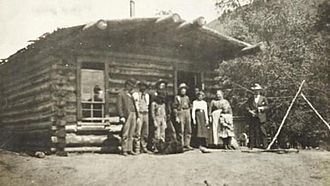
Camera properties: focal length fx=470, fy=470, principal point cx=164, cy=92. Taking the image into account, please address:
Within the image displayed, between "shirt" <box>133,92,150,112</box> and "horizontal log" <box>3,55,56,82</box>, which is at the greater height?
"horizontal log" <box>3,55,56,82</box>

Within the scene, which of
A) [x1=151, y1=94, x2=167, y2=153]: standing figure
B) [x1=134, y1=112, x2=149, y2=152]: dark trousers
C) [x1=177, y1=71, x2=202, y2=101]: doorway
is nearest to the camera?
[x1=134, y1=112, x2=149, y2=152]: dark trousers

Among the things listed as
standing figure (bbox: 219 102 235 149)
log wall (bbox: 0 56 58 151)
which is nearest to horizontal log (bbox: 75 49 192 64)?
log wall (bbox: 0 56 58 151)

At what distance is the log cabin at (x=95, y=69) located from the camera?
648 cm

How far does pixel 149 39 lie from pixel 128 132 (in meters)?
1.67

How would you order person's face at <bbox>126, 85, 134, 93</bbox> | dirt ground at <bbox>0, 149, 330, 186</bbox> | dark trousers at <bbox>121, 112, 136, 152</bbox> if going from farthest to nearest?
1. person's face at <bbox>126, 85, 134, 93</bbox>
2. dark trousers at <bbox>121, 112, 136, 152</bbox>
3. dirt ground at <bbox>0, 149, 330, 186</bbox>

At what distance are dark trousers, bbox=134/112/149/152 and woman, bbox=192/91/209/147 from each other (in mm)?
879

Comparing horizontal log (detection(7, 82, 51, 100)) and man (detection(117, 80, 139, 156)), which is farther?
Result: horizontal log (detection(7, 82, 51, 100))

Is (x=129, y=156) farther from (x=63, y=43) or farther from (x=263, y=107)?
(x=263, y=107)

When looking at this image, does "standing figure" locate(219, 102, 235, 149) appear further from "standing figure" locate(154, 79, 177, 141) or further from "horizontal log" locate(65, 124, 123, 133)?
"horizontal log" locate(65, 124, 123, 133)

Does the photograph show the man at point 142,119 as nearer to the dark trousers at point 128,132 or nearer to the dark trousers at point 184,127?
the dark trousers at point 128,132

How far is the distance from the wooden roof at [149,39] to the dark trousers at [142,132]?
1.19 metres

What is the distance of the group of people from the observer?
6.37 m

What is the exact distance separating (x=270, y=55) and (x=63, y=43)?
6117 mm

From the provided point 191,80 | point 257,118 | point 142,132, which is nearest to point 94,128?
point 142,132
